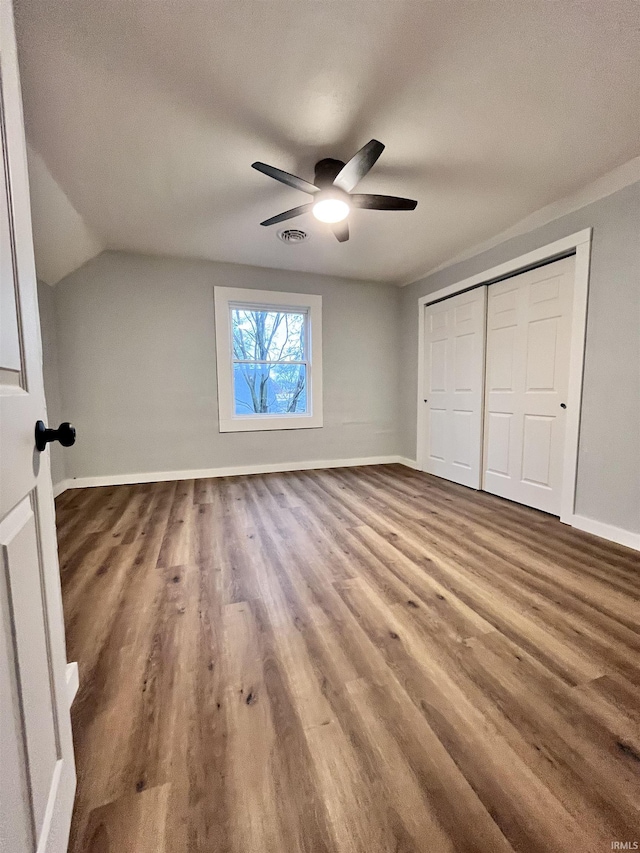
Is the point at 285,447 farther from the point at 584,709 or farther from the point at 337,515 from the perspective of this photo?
the point at 584,709

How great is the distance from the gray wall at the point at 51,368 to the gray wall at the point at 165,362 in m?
0.08

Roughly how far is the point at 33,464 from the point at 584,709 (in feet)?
5.52

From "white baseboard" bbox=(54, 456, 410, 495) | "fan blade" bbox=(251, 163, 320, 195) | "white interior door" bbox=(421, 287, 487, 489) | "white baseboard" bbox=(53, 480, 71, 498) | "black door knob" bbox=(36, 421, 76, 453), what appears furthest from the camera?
"white baseboard" bbox=(54, 456, 410, 495)

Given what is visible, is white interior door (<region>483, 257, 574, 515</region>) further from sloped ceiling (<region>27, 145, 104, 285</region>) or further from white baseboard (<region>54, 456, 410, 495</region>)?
sloped ceiling (<region>27, 145, 104, 285</region>)

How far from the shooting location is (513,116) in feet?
5.61

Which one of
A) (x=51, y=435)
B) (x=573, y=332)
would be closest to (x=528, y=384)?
(x=573, y=332)

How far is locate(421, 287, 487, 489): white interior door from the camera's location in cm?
338

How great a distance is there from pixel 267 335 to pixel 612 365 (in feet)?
10.8

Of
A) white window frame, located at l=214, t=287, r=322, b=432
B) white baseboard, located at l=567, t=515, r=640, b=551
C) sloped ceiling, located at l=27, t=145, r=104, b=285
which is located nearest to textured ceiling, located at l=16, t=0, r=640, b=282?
sloped ceiling, located at l=27, t=145, r=104, b=285

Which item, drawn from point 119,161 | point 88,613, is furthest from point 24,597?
point 119,161

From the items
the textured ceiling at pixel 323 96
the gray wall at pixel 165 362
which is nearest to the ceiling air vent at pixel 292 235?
the textured ceiling at pixel 323 96

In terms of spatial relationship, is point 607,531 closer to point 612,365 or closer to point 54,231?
point 612,365

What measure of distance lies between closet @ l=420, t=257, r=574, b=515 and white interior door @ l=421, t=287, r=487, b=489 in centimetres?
1

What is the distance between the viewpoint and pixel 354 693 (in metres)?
1.11
